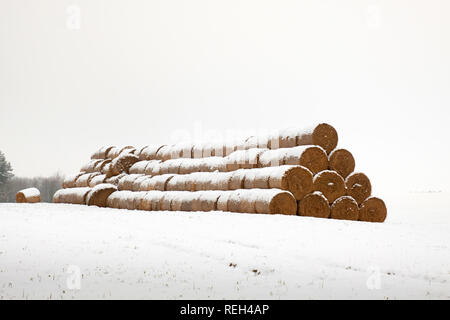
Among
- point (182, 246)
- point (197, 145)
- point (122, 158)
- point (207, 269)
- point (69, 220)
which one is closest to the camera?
point (207, 269)

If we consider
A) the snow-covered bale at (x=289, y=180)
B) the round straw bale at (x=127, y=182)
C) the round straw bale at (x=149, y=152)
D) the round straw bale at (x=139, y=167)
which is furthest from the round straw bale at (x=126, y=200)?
the snow-covered bale at (x=289, y=180)

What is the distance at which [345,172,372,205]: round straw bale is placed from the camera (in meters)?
18.2

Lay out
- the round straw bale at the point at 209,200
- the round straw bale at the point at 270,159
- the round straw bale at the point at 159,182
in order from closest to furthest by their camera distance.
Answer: the round straw bale at the point at 270,159
the round straw bale at the point at 209,200
the round straw bale at the point at 159,182

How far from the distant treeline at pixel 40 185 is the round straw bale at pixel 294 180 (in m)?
70.1

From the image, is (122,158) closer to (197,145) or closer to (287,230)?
(197,145)

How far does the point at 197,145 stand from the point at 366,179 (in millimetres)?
6992

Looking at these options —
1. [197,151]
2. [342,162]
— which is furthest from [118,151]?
[342,162]

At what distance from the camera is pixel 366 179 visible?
60.8ft

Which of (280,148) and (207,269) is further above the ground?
(280,148)

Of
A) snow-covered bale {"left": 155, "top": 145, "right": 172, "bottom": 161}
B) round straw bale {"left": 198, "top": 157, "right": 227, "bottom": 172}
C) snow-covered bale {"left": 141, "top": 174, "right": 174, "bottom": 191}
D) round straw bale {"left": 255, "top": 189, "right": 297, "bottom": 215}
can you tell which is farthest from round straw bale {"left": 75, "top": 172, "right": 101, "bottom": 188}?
round straw bale {"left": 255, "top": 189, "right": 297, "bottom": 215}

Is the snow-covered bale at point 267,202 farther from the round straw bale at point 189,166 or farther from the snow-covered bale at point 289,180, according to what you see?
the round straw bale at point 189,166

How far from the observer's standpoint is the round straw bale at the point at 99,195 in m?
23.5

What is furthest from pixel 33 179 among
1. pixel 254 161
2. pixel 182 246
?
pixel 182 246
